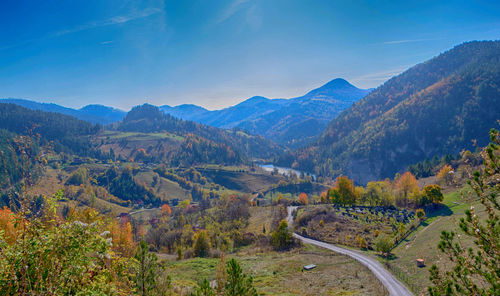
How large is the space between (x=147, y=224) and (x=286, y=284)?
115 metres

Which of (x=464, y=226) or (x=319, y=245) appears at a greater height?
(x=464, y=226)

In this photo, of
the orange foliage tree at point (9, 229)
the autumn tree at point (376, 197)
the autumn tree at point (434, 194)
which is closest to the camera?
the orange foliage tree at point (9, 229)

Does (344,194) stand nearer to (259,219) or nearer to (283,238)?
(259,219)

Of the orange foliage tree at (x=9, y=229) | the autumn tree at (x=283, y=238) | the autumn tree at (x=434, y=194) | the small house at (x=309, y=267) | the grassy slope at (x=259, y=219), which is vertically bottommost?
the grassy slope at (x=259, y=219)

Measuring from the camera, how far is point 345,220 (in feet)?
241

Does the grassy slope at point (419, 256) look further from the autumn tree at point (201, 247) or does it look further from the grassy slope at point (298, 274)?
the autumn tree at point (201, 247)

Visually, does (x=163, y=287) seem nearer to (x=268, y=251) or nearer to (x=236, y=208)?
(x=268, y=251)

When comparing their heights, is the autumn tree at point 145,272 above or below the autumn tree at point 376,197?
above

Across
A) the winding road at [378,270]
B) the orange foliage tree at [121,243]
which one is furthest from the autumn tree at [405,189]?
the orange foliage tree at [121,243]

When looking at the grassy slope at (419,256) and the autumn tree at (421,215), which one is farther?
the autumn tree at (421,215)

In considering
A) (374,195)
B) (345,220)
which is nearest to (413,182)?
(374,195)

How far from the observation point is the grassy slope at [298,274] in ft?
104

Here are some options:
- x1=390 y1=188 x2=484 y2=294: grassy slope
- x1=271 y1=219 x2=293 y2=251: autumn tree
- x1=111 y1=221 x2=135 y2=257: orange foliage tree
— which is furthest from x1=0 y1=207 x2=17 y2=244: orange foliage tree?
x1=271 y1=219 x2=293 y2=251: autumn tree

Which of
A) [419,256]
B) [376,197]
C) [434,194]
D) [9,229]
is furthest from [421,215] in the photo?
[9,229]
